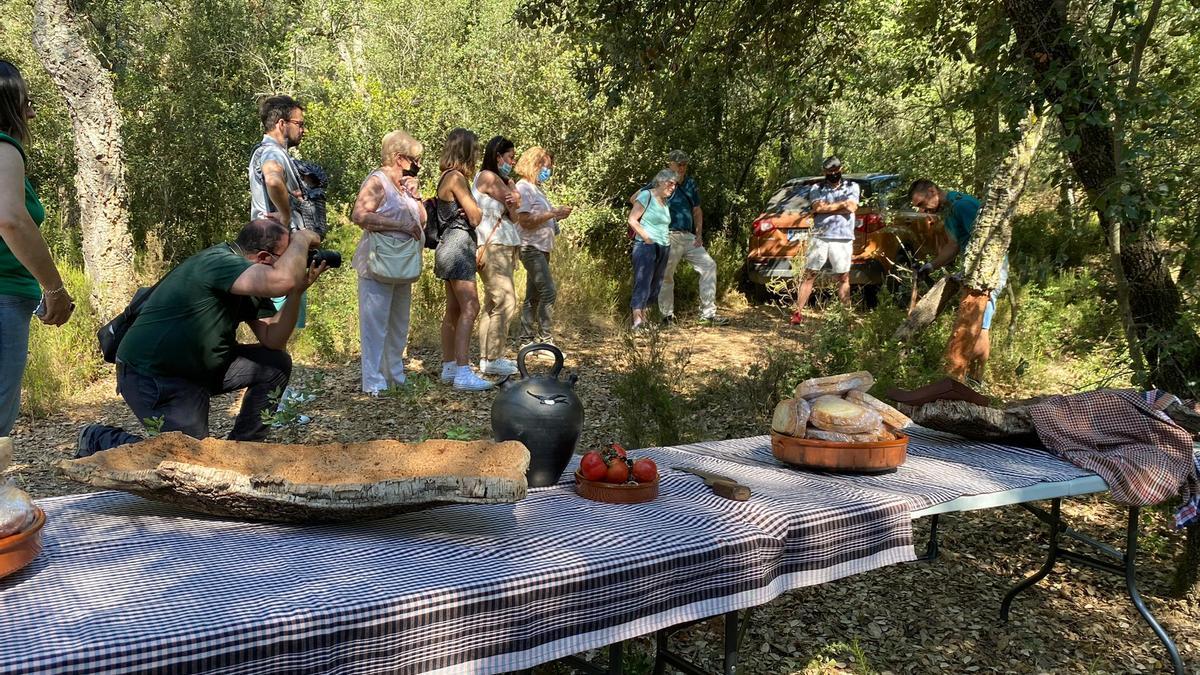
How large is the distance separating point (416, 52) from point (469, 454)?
48.2ft

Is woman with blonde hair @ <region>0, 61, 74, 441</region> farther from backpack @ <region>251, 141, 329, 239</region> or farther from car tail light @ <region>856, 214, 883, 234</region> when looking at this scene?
car tail light @ <region>856, 214, 883, 234</region>

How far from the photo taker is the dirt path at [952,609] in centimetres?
355

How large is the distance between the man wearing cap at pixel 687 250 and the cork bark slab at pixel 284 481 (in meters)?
7.27

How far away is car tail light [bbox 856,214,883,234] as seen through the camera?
9883 millimetres

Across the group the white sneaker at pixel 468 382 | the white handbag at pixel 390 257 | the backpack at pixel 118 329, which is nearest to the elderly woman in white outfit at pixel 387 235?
the white handbag at pixel 390 257

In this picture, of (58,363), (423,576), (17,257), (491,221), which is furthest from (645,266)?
(423,576)

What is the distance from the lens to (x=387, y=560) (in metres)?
2.01

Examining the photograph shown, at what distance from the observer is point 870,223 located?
32.6ft

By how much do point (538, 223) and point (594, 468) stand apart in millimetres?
4830

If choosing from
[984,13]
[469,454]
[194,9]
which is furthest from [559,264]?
[469,454]

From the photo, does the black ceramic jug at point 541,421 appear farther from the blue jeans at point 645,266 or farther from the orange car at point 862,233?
the orange car at point 862,233

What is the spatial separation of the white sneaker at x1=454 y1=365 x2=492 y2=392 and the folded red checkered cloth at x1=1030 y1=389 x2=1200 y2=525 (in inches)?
157

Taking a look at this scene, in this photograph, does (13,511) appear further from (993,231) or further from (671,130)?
(671,130)

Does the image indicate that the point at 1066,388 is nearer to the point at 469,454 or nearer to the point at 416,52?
the point at 469,454
